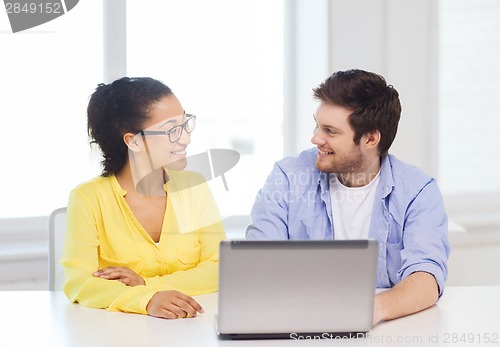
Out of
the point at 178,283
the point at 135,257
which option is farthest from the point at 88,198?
the point at 178,283

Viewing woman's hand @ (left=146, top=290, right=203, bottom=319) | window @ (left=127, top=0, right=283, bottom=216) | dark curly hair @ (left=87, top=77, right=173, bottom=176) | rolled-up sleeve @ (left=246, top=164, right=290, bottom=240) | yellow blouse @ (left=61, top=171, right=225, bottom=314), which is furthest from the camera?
window @ (left=127, top=0, right=283, bottom=216)

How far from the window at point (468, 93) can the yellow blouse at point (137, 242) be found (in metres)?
1.82

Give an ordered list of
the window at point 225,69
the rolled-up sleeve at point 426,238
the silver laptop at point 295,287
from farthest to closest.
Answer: the window at point 225,69
the rolled-up sleeve at point 426,238
the silver laptop at point 295,287

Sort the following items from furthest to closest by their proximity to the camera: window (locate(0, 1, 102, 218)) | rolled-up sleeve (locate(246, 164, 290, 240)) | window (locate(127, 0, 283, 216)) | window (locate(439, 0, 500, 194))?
window (locate(439, 0, 500, 194))
window (locate(127, 0, 283, 216))
window (locate(0, 1, 102, 218))
rolled-up sleeve (locate(246, 164, 290, 240))

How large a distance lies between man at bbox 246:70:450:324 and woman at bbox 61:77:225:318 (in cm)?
20

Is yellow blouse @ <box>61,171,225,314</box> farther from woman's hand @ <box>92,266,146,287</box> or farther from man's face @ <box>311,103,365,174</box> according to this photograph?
man's face @ <box>311,103,365,174</box>

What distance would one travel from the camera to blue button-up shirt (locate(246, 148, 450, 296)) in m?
2.31

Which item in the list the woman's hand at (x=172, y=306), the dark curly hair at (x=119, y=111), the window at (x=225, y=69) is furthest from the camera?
the window at (x=225, y=69)

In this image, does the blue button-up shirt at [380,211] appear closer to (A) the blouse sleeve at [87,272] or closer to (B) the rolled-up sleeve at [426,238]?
(B) the rolled-up sleeve at [426,238]

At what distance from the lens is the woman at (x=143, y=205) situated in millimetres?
2148

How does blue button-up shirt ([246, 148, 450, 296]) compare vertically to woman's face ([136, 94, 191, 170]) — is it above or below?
below

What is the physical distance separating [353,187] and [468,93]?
1.61 meters

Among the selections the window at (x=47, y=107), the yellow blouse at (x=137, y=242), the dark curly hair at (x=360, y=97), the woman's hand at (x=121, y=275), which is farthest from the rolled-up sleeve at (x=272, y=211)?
the window at (x=47, y=107)

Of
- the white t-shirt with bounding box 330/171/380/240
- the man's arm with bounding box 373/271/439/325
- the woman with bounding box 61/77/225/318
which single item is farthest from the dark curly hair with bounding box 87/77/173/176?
the man's arm with bounding box 373/271/439/325
